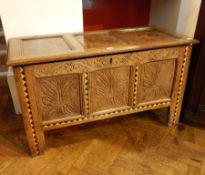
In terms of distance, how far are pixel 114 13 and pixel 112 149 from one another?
1441 millimetres

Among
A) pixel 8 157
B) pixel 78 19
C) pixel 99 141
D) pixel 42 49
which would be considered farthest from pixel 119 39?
pixel 8 157

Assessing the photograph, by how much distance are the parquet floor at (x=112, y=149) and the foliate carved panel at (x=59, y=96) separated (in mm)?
314

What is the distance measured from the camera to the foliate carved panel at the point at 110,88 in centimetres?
139

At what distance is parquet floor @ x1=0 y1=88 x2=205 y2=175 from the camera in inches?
55.2

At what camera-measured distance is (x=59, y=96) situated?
1361 millimetres

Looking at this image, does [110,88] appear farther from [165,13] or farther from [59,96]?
[165,13]

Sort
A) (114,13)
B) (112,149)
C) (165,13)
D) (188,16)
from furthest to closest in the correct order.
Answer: (114,13)
(165,13)
(188,16)
(112,149)

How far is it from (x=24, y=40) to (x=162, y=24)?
1.41 meters

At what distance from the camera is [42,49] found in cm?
131

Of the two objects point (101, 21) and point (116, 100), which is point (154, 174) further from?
point (101, 21)

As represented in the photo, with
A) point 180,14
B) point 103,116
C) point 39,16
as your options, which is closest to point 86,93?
point 103,116

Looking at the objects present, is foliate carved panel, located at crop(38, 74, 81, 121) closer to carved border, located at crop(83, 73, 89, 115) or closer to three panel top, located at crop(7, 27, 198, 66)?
carved border, located at crop(83, 73, 89, 115)

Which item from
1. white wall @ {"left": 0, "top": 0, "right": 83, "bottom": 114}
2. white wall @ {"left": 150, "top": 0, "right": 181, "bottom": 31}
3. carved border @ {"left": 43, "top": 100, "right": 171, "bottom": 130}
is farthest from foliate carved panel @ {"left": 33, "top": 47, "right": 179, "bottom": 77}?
white wall @ {"left": 150, "top": 0, "right": 181, "bottom": 31}

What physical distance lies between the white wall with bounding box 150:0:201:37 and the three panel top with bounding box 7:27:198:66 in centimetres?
39
